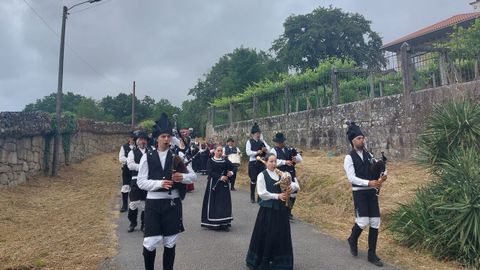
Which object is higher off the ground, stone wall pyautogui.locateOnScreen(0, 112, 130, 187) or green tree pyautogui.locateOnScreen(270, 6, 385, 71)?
green tree pyautogui.locateOnScreen(270, 6, 385, 71)

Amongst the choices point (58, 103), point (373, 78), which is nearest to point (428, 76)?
point (373, 78)

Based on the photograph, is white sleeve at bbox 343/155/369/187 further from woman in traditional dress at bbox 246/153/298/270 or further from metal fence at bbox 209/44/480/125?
metal fence at bbox 209/44/480/125

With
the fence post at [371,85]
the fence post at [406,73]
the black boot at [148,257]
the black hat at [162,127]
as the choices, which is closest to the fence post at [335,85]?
the fence post at [371,85]

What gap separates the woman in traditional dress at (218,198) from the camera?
868 cm

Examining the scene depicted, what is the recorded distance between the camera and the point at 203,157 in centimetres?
2098

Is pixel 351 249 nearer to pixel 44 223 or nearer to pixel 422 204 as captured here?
pixel 422 204

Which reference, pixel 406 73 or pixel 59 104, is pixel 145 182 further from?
pixel 59 104

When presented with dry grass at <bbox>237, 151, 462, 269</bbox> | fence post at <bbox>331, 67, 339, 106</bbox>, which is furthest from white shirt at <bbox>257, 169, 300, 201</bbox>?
fence post at <bbox>331, 67, 339, 106</bbox>

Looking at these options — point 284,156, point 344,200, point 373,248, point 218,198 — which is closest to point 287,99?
point 344,200

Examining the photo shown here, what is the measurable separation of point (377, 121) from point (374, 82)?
1357mm

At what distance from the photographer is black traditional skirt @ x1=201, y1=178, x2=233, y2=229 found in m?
8.66

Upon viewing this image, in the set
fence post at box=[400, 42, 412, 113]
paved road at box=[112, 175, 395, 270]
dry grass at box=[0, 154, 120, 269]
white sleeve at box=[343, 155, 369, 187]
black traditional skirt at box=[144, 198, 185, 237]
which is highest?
fence post at box=[400, 42, 412, 113]

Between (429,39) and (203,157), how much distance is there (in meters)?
20.3

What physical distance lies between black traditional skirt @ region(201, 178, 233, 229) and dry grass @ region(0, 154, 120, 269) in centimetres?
183
